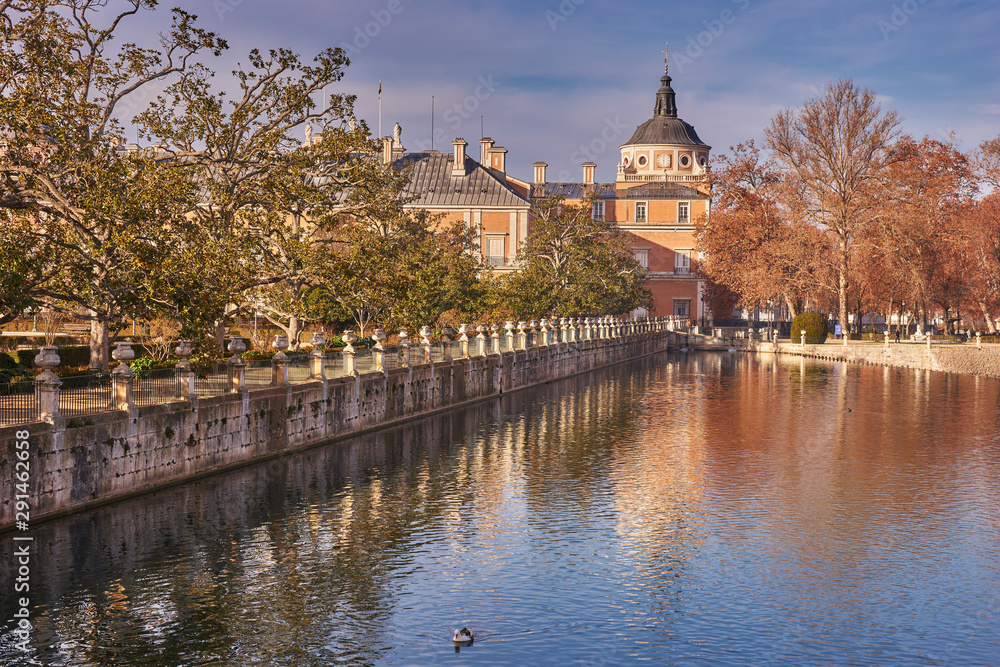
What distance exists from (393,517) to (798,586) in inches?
260

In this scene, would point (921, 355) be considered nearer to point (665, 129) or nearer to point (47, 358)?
point (47, 358)

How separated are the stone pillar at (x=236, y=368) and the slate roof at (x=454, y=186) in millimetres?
63374

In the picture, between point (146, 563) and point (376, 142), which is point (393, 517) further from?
point (376, 142)

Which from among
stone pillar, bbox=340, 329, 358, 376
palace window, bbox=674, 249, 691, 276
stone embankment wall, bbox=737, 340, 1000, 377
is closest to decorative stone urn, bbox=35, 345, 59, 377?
stone pillar, bbox=340, 329, 358, 376

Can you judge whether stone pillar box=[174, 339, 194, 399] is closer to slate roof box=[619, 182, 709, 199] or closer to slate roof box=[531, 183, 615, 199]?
slate roof box=[531, 183, 615, 199]

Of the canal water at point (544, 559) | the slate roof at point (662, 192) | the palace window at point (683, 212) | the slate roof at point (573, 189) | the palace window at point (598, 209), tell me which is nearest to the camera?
the canal water at point (544, 559)

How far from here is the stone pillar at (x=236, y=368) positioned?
70.3 feet

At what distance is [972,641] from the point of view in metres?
10.8

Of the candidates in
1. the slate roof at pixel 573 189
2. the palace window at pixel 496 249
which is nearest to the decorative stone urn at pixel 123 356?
the palace window at pixel 496 249

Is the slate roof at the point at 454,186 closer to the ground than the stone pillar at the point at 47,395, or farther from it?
farther from it

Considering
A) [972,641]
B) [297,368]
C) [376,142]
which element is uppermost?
[376,142]

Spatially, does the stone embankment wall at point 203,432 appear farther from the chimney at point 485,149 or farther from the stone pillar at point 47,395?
the chimney at point 485,149

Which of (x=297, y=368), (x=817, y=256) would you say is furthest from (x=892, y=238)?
(x=297, y=368)

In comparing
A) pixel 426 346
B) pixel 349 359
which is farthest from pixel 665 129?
pixel 349 359
